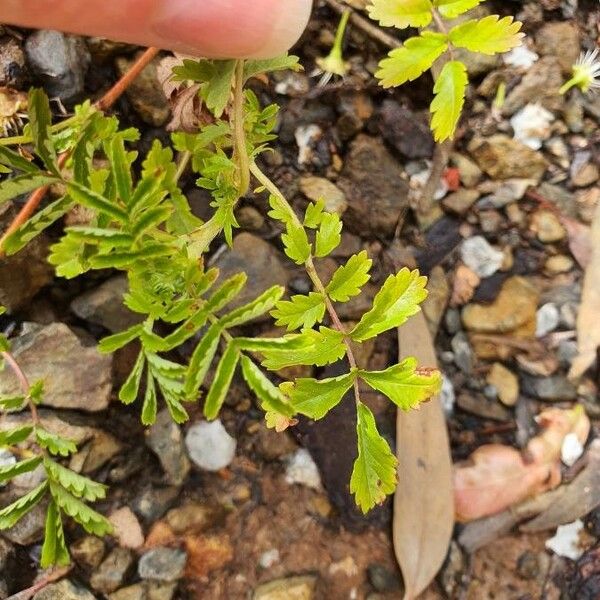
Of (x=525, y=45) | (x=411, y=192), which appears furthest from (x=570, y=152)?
(x=411, y=192)

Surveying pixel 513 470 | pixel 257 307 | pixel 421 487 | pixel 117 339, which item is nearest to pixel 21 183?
pixel 117 339

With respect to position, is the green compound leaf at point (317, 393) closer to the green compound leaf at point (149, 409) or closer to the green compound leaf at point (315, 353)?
the green compound leaf at point (315, 353)

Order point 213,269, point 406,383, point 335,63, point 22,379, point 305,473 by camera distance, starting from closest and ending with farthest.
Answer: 1. point 213,269
2. point 406,383
3. point 22,379
4. point 305,473
5. point 335,63


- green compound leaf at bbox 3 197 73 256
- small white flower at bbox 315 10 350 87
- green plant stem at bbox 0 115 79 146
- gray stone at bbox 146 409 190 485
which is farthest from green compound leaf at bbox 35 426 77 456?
small white flower at bbox 315 10 350 87

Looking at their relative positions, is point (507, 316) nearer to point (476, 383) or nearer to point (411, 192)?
point (476, 383)

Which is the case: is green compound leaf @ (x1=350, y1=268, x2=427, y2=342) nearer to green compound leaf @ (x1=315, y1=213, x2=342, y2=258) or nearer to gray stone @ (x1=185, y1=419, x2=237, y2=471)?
green compound leaf @ (x1=315, y1=213, x2=342, y2=258)

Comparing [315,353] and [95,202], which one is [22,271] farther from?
[315,353]
